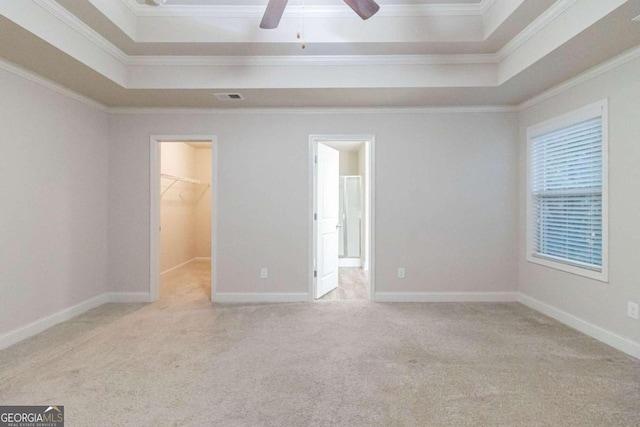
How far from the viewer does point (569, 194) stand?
337 centimetres

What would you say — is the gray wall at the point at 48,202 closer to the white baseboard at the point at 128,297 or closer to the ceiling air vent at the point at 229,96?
the white baseboard at the point at 128,297

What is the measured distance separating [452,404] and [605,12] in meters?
2.62

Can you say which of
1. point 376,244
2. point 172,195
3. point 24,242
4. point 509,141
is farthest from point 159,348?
point 509,141

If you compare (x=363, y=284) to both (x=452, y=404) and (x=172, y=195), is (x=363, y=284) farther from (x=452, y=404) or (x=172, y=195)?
(x=172, y=195)

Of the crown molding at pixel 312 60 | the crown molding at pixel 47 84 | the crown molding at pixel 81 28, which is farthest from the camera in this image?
the crown molding at pixel 312 60

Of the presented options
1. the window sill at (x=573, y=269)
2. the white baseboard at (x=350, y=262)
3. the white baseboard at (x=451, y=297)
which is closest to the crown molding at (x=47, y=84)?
the white baseboard at (x=451, y=297)

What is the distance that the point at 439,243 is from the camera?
4.21m

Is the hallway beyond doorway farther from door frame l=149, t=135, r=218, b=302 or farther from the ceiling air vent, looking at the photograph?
the ceiling air vent

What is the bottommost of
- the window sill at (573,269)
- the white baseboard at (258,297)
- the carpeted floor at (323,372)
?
the carpeted floor at (323,372)

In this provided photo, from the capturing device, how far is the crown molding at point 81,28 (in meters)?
2.45

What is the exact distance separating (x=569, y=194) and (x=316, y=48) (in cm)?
286

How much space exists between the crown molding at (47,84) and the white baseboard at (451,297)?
4.03 meters

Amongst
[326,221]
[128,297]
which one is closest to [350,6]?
[326,221]

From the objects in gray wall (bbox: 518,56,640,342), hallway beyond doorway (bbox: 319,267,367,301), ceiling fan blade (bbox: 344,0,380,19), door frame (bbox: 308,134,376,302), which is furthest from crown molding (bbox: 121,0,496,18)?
hallway beyond doorway (bbox: 319,267,367,301)
